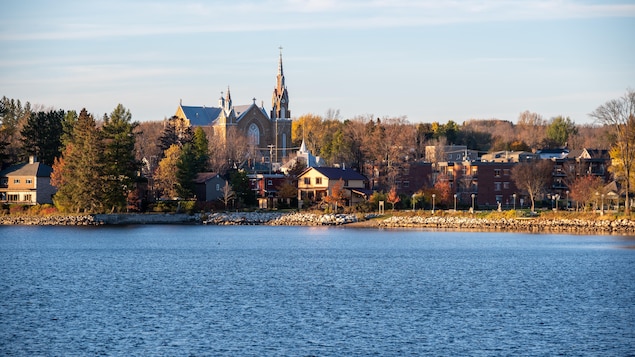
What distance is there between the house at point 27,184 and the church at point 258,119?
137 feet

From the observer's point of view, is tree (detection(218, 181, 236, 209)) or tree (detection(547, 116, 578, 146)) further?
tree (detection(547, 116, 578, 146))

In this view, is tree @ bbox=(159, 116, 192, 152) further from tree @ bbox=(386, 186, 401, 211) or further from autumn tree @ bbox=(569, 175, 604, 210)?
autumn tree @ bbox=(569, 175, 604, 210)

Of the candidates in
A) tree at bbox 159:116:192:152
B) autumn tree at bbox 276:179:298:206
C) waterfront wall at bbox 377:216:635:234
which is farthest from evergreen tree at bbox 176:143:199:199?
waterfront wall at bbox 377:216:635:234

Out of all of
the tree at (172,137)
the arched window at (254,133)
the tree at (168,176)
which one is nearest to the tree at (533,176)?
the tree at (168,176)

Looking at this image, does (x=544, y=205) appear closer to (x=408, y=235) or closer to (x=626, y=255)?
(x=408, y=235)

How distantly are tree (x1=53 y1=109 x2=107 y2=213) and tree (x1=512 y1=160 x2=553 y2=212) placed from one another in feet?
116

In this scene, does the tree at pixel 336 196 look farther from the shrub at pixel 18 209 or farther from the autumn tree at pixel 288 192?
the shrub at pixel 18 209

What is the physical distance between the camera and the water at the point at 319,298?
24594mm

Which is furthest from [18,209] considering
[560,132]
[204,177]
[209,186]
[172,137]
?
[560,132]

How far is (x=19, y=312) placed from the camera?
96.2ft

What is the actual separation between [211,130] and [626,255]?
81.0 meters

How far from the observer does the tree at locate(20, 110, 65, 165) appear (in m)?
89.2

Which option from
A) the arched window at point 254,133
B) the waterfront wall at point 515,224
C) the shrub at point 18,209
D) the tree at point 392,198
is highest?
the arched window at point 254,133

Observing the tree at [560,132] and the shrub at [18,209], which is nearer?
the shrub at [18,209]
